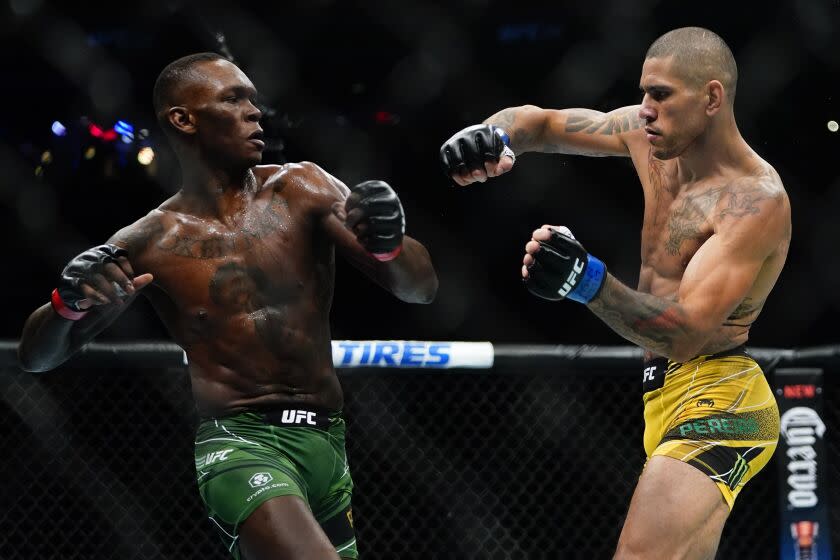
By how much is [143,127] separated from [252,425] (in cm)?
234

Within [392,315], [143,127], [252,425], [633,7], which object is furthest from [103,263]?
[633,7]

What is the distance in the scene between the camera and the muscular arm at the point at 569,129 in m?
2.43

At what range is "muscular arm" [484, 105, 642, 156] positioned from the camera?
2.43 metres

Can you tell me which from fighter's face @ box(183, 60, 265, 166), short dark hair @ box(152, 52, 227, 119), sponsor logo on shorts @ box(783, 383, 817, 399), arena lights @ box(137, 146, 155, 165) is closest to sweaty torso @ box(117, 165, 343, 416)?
fighter's face @ box(183, 60, 265, 166)

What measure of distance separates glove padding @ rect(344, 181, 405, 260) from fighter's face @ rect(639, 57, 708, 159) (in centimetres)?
60

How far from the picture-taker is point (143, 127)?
407cm

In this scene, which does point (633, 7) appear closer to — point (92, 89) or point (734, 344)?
point (92, 89)

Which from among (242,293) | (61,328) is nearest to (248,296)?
(242,293)

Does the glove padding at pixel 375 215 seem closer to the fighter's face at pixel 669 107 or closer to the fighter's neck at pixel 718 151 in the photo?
the fighter's face at pixel 669 107

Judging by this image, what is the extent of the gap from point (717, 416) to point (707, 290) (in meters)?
0.28

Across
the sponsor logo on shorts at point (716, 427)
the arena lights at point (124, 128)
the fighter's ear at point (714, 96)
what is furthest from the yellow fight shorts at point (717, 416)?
the arena lights at point (124, 128)

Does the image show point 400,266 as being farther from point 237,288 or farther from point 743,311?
point 743,311

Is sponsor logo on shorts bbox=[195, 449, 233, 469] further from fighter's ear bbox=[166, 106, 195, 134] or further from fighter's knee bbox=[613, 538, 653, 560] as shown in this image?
fighter's knee bbox=[613, 538, 653, 560]

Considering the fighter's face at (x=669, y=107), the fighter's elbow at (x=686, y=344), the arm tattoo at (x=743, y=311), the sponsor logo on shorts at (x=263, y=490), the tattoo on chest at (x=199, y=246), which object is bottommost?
the sponsor logo on shorts at (x=263, y=490)
